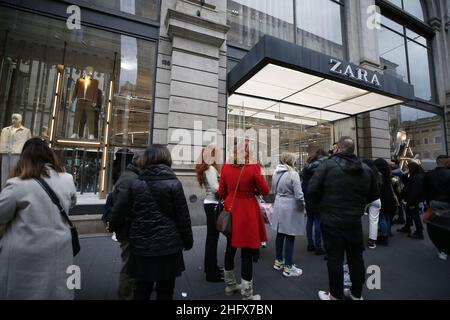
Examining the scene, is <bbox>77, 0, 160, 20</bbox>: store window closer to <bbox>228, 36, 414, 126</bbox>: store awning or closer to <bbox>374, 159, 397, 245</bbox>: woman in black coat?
<bbox>228, 36, 414, 126</bbox>: store awning

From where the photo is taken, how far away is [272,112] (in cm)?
966

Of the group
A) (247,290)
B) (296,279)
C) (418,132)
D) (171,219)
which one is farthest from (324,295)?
(418,132)

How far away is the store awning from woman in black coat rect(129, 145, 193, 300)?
470 centimetres

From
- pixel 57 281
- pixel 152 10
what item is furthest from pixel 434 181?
pixel 152 10

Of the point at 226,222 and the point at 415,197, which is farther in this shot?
the point at 415,197

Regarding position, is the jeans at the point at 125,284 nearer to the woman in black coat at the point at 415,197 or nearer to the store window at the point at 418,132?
the woman in black coat at the point at 415,197

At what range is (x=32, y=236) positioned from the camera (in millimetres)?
1888

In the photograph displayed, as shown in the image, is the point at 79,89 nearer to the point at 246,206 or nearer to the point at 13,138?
the point at 13,138

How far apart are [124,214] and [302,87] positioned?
7243 millimetres

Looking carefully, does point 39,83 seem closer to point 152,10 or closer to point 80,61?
point 80,61

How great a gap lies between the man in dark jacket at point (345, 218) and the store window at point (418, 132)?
10669 mm

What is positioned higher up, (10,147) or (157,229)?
(10,147)

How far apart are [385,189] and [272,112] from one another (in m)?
5.51

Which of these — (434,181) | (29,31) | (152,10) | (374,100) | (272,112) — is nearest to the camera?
(434,181)
